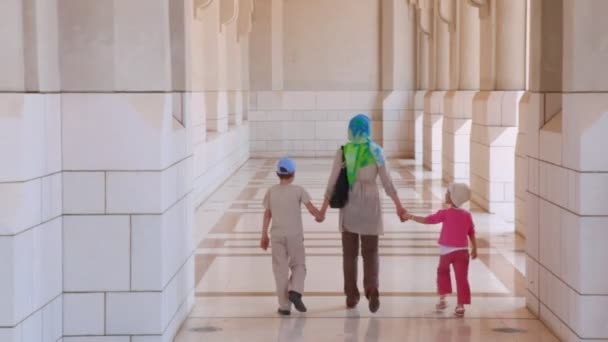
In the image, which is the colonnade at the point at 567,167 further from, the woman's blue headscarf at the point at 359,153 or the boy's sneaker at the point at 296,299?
the boy's sneaker at the point at 296,299

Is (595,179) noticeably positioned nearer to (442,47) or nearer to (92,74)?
(92,74)

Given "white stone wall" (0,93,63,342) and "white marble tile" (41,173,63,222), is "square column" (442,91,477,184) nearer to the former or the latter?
"white marble tile" (41,173,63,222)

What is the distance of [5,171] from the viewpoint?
4645 mm

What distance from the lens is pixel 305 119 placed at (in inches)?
888

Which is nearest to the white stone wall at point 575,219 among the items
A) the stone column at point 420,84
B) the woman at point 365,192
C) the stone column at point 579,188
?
the stone column at point 579,188

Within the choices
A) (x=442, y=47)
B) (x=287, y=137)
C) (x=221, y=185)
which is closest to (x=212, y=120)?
(x=221, y=185)

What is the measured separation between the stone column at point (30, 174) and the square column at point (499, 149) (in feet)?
24.3

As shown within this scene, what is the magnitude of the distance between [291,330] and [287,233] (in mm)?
692

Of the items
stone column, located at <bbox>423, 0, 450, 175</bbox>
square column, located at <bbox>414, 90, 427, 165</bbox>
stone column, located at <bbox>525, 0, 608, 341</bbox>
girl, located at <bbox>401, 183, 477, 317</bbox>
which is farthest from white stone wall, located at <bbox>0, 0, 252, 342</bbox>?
square column, located at <bbox>414, 90, 427, 165</bbox>

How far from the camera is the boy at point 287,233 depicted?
20.9ft

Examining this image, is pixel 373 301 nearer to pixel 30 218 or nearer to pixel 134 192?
pixel 134 192

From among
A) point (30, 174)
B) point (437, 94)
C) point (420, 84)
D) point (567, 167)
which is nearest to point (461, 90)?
point (437, 94)

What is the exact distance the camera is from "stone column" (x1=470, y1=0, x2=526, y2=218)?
11.5 meters

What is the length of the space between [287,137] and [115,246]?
17223 millimetres
